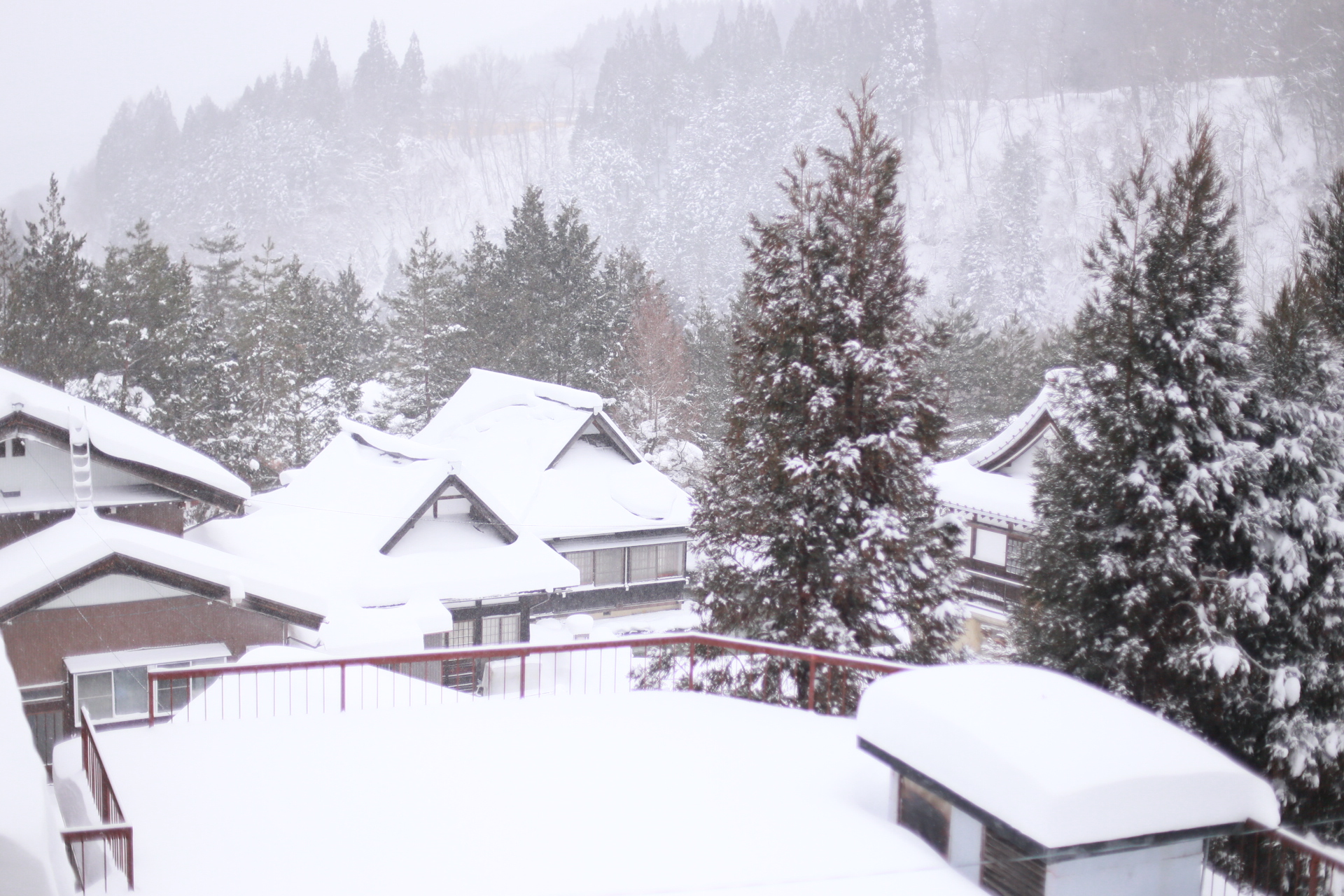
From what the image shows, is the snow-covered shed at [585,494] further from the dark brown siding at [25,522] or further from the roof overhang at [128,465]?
the dark brown siding at [25,522]

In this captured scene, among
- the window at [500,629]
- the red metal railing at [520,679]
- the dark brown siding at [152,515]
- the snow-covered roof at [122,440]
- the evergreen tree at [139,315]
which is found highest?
the evergreen tree at [139,315]

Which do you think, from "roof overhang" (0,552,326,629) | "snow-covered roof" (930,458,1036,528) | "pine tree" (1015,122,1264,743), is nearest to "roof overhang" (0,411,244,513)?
"roof overhang" (0,552,326,629)

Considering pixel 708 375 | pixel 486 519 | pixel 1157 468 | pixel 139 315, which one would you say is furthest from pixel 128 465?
pixel 708 375

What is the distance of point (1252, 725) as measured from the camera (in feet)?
35.4

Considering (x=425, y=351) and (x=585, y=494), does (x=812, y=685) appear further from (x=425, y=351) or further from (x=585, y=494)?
(x=425, y=351)

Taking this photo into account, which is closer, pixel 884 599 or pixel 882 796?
pixel 882 796

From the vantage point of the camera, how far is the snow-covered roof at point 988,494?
2220cm

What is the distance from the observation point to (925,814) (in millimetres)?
6277

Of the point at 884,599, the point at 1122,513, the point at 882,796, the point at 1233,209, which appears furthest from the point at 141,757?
the point at 1233,209

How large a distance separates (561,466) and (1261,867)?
18.6m

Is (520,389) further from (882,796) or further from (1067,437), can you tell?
(882,796)

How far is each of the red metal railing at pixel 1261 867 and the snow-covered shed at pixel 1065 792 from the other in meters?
0.40

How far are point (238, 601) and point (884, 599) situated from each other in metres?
9.46

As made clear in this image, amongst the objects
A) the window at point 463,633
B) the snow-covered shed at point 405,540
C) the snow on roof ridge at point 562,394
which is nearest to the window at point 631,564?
the snow-covered shed at point 405,540
